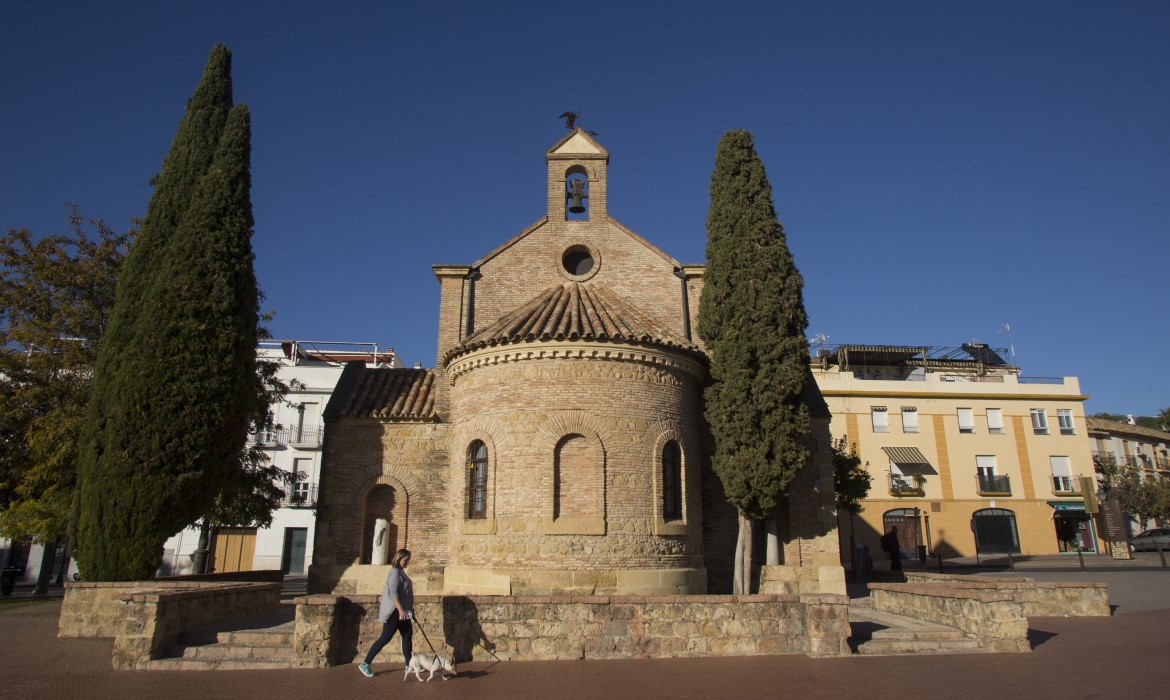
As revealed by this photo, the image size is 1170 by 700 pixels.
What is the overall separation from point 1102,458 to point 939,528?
15.6 m

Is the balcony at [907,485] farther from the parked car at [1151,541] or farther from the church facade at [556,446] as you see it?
the church facade at [556,446]

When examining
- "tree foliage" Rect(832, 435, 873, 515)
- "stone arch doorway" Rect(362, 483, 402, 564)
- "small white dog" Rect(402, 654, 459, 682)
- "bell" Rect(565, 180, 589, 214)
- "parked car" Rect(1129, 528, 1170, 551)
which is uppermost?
"bell" Rect(565, 180, 589, 214)

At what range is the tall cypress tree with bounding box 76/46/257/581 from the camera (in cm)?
1422

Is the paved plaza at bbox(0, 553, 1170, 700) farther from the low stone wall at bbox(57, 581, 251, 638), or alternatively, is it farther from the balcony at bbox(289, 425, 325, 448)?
the balcony at bbox(289, 425, 325, 448)

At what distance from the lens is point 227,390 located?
15117 mm

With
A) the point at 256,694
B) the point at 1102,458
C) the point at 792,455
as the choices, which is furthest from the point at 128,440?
the point at 1102,458

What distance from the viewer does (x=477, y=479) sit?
613 inches

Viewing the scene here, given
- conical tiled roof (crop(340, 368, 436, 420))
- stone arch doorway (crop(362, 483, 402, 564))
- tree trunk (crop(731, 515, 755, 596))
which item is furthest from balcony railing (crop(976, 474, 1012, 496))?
stone arch doorway (crop(362, 483, 402, 564))

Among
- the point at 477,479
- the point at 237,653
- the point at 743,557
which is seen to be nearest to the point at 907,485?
the point at 743,557

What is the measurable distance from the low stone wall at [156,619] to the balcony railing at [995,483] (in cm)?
3708

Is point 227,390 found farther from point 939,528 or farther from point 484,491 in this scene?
point 939,528

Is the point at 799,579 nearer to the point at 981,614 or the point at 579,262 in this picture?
the point at 981,614

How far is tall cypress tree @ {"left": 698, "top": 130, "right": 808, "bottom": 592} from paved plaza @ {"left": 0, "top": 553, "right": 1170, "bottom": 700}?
563cm

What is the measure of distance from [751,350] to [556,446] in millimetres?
5145
